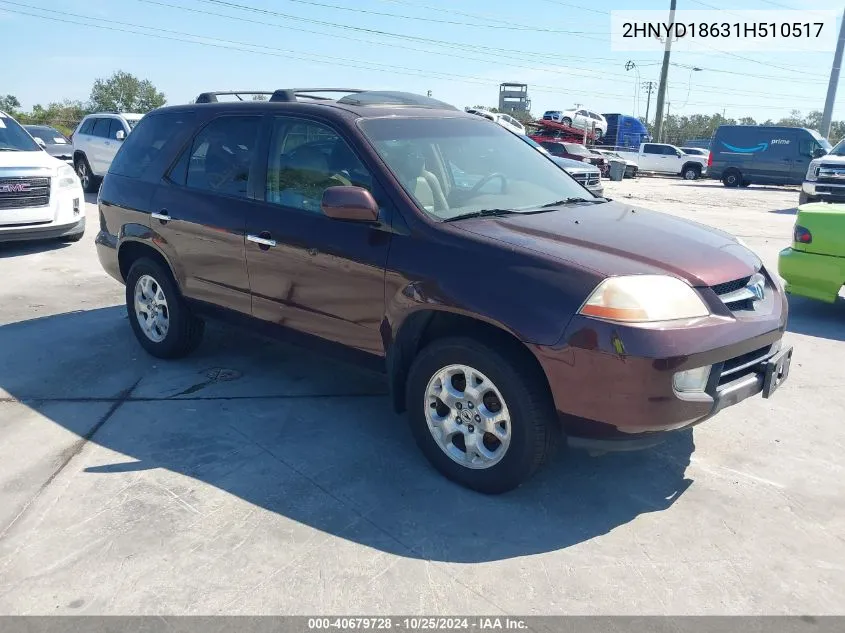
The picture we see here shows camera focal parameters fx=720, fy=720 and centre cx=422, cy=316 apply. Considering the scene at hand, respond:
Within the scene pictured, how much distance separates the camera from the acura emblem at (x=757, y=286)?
351 centimetres

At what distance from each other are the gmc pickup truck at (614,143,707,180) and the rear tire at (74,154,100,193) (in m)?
24.8

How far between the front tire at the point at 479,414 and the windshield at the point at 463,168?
0.79m

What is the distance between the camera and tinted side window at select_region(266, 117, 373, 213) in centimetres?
392

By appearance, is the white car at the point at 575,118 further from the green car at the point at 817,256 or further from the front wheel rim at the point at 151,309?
the front wheel rim at the point at 151,309

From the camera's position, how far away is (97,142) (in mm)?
16000

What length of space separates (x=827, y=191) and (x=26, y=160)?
47.8 feet

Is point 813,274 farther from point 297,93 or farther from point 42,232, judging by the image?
point 42,232

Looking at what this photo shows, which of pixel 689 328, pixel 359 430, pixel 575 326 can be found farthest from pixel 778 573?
pixel 359 430

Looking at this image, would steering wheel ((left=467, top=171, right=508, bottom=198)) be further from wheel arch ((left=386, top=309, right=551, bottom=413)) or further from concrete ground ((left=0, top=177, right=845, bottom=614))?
concrete ground ((left=0, top=177, right=845, bottom=614))

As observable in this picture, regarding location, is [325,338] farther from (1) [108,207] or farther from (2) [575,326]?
(1) [108,207]

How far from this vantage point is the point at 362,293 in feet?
12.4

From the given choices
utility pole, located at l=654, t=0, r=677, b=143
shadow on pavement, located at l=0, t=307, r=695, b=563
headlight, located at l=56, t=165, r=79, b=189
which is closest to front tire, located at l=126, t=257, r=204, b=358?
shadow on pavement, located at l=0, t=307, r=695, b=563

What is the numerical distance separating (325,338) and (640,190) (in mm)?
21994

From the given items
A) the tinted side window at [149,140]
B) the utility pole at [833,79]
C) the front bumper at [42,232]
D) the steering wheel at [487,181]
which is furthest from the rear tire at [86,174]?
the utility pole at [833,79]
